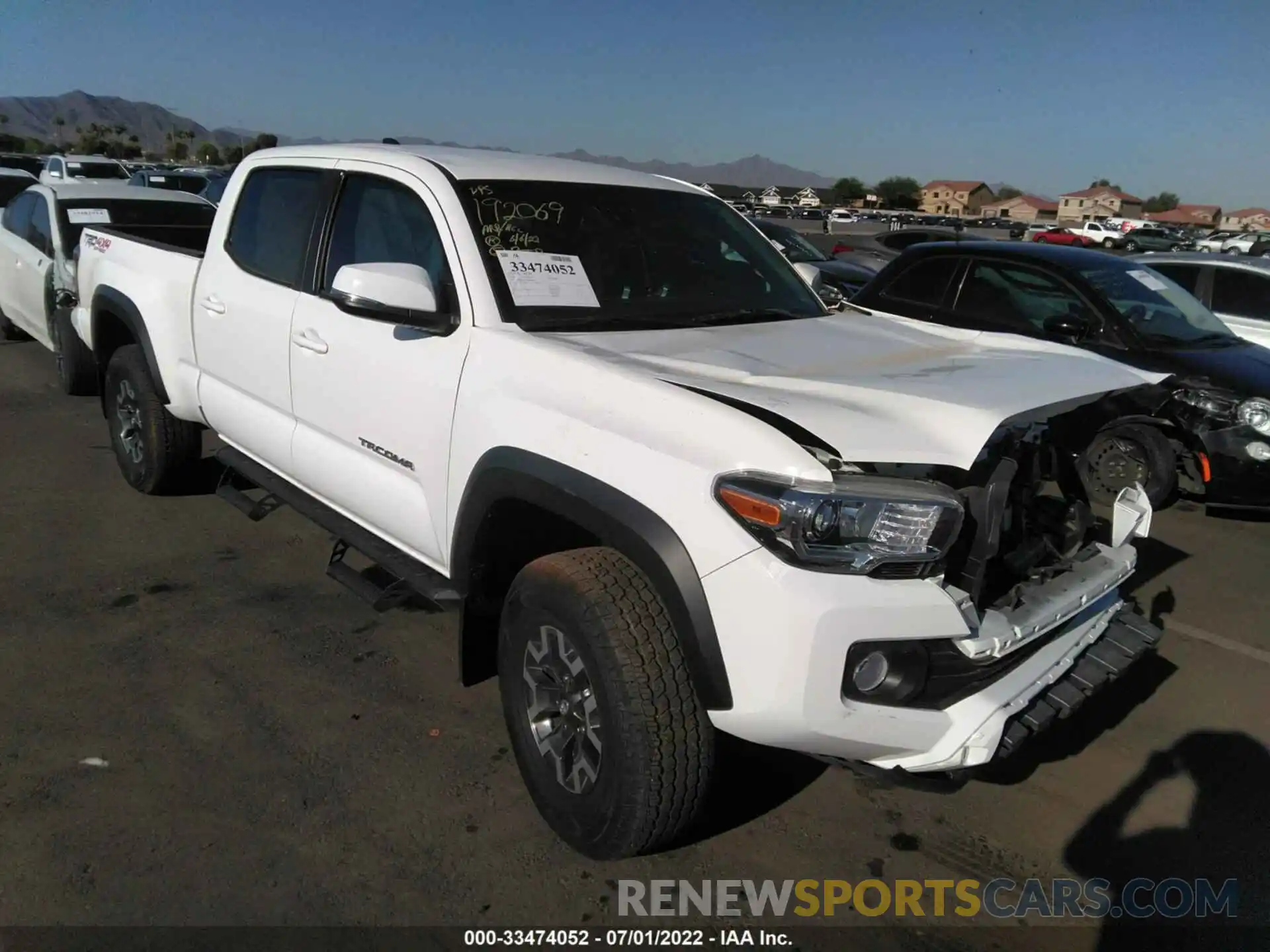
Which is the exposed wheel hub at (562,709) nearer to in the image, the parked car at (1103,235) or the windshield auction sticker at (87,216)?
the windshield auction sticker at (87,216)

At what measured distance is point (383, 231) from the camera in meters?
3.59

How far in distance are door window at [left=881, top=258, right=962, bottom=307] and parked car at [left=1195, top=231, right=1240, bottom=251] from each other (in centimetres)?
3063

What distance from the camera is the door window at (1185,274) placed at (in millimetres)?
8547

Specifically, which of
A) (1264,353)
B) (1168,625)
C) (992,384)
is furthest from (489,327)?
(1264,353)

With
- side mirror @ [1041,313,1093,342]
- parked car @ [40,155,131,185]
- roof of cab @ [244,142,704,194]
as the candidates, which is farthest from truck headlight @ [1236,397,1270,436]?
parked car @ [40,155,131,185]

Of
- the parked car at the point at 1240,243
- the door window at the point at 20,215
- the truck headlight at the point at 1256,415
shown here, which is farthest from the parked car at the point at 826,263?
the parked car at the point at 1240,243

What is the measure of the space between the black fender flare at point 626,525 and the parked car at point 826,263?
7525mm

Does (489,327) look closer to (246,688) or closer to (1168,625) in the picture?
(246,688)

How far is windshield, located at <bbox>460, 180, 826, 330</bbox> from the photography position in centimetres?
316

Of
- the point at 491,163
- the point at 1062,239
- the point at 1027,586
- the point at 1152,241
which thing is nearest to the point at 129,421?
the point at 491,163

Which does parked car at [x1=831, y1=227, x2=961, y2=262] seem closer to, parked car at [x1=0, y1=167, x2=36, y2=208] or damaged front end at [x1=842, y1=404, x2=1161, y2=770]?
damaged front end at [x1=842, y1=404, x2=1161, y2=770]

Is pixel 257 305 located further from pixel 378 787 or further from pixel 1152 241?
pixel 1152 241

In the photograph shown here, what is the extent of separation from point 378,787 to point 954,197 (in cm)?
10765

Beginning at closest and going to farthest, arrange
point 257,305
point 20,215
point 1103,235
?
point 257,305
point 20,215
point 1103,235
